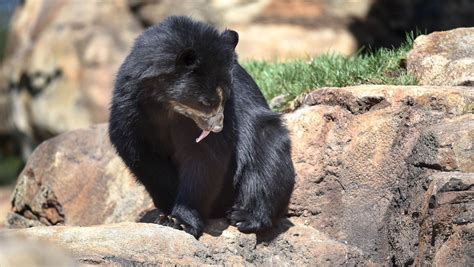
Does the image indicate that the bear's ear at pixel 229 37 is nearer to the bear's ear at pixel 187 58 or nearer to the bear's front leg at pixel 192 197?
the bear's ear at pixel 187 58

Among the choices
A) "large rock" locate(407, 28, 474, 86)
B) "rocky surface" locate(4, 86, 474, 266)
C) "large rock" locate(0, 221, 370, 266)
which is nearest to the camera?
"large rock" locate(0, 221, 370, 266)

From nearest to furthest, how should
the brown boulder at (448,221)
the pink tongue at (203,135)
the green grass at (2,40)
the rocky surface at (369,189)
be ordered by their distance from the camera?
the brown boulder at (448,221) < the rocky surface at (369,189) < the pink tongue at (203,135) < the green grass at (2,40)

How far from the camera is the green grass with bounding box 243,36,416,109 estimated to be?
6.45 metres

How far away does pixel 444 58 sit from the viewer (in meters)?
6.13

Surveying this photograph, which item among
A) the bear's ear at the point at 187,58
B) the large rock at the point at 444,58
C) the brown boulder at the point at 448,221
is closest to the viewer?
the brown boulder at the point at 448,221

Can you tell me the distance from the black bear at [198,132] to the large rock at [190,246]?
0.13m

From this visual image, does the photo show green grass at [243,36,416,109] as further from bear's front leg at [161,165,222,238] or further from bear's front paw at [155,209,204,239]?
bear's front paw at [155,209,204,239]

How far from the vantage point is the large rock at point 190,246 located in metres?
4.26

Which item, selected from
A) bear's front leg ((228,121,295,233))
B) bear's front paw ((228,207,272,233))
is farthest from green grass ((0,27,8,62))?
bear's front paw ((228,207,272,233))

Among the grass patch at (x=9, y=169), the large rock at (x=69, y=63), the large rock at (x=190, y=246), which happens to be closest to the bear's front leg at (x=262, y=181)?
the large rock at (x=190, y=246)

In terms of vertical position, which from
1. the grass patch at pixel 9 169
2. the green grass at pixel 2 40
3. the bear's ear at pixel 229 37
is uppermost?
the green grass at pixel 2 40

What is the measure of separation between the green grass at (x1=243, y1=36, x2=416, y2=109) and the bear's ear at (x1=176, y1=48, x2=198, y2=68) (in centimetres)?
194

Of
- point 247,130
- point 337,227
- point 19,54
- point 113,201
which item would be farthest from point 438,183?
point 19,54

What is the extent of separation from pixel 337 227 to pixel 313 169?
1.57ft
